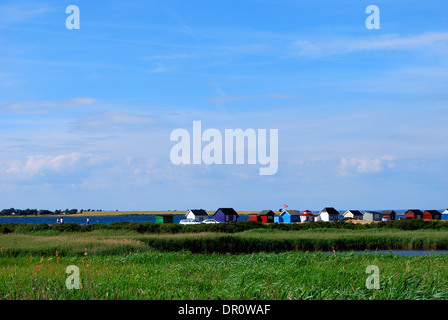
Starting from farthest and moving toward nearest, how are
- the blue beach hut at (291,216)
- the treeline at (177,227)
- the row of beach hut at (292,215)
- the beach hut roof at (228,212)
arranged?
the blue beach hut at (291,216), the row of beach hut at (292,215), the beach hut roof at (228,212), the treeline at (177,227)

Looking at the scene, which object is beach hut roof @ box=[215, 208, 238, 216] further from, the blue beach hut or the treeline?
the treeline

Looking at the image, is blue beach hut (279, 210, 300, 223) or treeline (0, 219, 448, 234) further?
blue beach hut (279, 210, 300, 223)

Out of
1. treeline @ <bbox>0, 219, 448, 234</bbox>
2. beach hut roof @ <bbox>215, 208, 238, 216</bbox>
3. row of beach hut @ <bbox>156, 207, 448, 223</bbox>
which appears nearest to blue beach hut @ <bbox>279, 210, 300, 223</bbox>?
row of beach hut @ <bbox>156, 207, 448, 223</bbox>

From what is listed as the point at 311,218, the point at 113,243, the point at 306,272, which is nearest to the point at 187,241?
the point at 113,243

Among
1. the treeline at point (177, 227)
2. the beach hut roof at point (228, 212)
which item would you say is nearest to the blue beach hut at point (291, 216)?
the beach hut roof at point (228, 212)

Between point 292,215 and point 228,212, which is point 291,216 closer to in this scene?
point 292,215

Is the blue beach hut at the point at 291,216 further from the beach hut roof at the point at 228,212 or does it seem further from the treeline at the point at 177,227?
the treeline at the point at 177,227

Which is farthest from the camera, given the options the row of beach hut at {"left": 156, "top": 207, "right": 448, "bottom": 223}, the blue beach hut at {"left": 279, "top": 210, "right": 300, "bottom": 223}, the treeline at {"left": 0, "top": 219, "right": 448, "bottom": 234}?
the blue beach hut at {"left": 279, "top": 210, "right": 300, "bottom": 223}

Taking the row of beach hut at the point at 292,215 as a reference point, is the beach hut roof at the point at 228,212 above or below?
above
